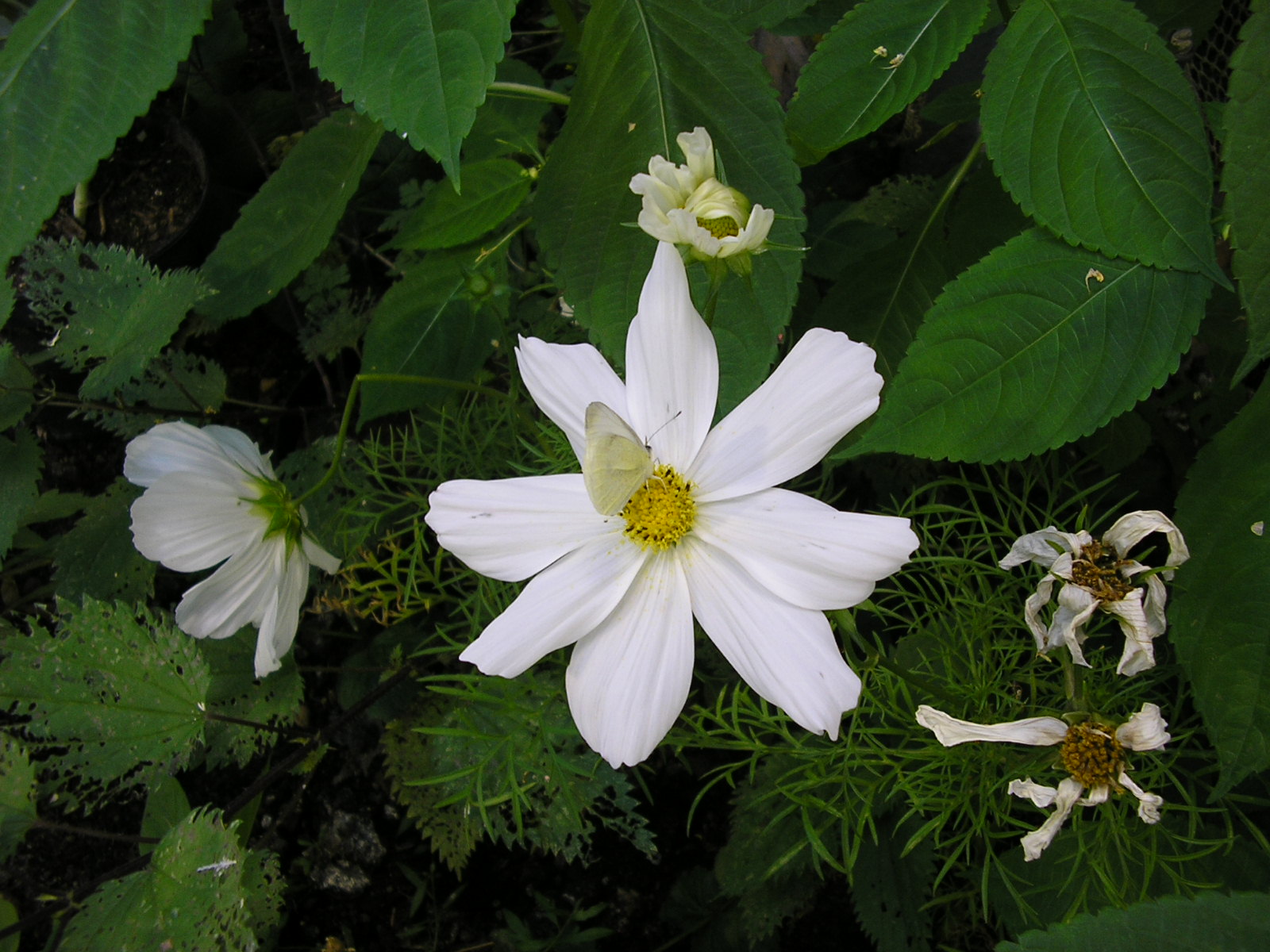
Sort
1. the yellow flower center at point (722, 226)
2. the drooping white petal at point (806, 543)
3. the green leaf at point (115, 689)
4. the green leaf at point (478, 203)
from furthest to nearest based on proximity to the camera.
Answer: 1. the green leaf at point (478, 203)
2. the green leaf at point (115, 689)
3. the yellow flower center at point (722, 226)
4. the drooping white petal at point (806, 543)

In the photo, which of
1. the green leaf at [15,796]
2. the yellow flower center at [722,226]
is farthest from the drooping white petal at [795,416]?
the green leaf at [15,796]

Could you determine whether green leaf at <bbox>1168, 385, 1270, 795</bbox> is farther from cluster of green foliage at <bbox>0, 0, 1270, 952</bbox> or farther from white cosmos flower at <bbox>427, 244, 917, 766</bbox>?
white cosmos flower at <bbox>427, 244, 917, 766</bbox>

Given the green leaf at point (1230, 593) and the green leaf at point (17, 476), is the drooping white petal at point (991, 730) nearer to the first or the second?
the green leaf at point (1230, 593)

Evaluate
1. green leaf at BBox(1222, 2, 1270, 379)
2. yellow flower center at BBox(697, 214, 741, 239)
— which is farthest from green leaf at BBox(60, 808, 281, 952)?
green leaf at BBox(1222, 2, 1270, 379)

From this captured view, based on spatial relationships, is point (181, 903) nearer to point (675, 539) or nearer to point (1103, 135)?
point (675, 539)

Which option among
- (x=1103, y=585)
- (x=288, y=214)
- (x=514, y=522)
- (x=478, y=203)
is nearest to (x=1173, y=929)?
(x=1103, y=585)
